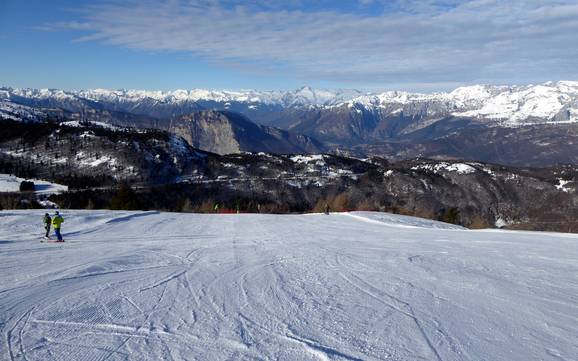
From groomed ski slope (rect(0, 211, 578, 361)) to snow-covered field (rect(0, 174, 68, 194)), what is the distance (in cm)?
12130

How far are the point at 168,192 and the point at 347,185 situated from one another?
7341cm

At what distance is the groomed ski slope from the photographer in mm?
7941

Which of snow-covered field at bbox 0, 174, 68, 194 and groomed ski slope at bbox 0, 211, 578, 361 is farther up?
groomed ski slope at bbox 0, 211, 578, 361

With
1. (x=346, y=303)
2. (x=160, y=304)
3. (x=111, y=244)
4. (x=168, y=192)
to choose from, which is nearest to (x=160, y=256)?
(x=111, y=244)

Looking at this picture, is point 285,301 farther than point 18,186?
No

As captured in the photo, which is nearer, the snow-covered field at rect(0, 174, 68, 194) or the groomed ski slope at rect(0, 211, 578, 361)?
the groomed ski slope at rect(0, 211, 578, 361)

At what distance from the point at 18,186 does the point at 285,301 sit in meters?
143

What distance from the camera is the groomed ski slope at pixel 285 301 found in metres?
7.94

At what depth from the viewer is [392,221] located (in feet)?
120

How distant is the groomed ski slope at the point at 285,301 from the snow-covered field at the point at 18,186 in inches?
4776

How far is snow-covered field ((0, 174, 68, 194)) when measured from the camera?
126 m

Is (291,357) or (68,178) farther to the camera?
(68,178)

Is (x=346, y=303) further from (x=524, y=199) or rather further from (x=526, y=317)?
(x=524, y=199)

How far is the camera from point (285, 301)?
10.8 meters
